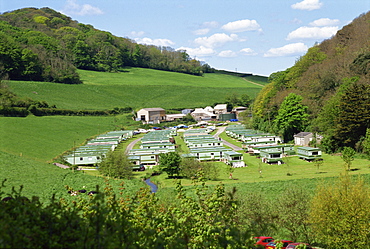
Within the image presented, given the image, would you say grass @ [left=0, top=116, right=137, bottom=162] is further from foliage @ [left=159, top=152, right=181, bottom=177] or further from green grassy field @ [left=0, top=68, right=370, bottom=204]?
foliage @ [left=159, top=152, right=181, bottom=177]

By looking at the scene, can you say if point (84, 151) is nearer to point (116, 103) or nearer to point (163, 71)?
point (116, 103)

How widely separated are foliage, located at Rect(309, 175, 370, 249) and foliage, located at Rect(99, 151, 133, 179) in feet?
87.7

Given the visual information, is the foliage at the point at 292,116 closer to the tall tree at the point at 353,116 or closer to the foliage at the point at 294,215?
the tall tree at the point at 353,116

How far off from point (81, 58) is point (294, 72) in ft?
300

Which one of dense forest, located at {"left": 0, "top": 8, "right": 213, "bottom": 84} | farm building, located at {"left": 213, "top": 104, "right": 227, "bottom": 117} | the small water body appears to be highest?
dense forest, located at {"left": 0, "top": 8, "right": 213, "bottom": 84}

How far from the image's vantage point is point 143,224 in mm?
9984

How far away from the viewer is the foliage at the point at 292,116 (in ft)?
207

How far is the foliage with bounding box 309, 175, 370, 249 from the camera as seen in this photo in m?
17.2

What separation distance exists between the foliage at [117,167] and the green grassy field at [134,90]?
170ft

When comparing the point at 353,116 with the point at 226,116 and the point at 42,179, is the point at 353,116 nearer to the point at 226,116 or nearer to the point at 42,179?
the point at 42,179

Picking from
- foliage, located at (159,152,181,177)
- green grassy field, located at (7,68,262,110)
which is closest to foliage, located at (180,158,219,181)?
foliage, located at (159,152,181,177)

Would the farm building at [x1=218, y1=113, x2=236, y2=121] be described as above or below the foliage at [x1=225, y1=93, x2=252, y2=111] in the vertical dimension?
below

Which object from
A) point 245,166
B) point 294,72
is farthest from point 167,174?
point 294,72

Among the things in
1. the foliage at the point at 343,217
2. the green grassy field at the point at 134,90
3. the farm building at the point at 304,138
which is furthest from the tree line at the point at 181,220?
the green grassy field at the point at 134,90
